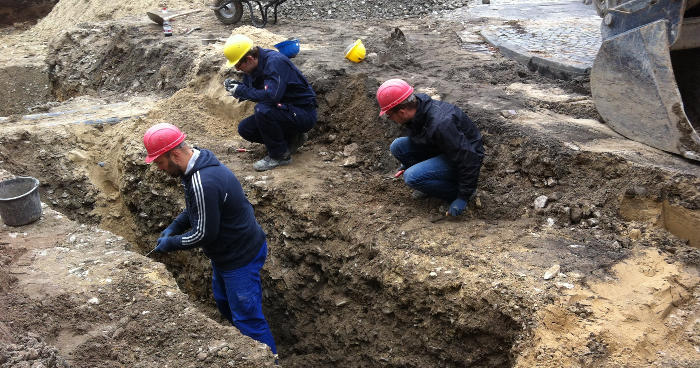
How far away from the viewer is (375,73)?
22.9 feet

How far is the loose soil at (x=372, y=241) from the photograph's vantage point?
362 cm

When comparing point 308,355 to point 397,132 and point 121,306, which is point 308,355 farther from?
point 397,132

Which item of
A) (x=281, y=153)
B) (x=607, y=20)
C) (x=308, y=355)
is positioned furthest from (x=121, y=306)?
(x=607, y=20)

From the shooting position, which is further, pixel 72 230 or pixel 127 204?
pixel 127 204

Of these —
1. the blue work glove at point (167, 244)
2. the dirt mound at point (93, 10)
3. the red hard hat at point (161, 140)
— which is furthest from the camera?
the dirt mound at point (93, 10)

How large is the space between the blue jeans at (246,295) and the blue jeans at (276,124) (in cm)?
176

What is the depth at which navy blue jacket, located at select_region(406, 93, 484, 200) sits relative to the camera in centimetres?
444

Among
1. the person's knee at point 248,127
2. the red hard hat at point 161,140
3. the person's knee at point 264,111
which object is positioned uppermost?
the red hard hat at point 161,140

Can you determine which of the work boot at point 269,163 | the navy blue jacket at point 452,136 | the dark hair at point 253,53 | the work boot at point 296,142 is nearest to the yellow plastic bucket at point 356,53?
the work boot at point 296,142

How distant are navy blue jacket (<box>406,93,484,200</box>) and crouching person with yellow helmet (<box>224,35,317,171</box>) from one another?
162 centimetres

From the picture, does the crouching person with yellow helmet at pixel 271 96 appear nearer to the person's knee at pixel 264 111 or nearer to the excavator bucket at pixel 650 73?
the person's knee at pixel 264 111

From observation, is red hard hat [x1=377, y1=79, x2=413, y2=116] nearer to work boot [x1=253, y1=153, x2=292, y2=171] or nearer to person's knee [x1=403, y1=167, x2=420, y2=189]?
person's knee [x1=403, y1=167, x2=420, y2=189]

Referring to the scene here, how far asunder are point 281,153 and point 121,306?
2.67m

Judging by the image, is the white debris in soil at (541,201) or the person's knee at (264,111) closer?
the white debris in soil at (541,201)
